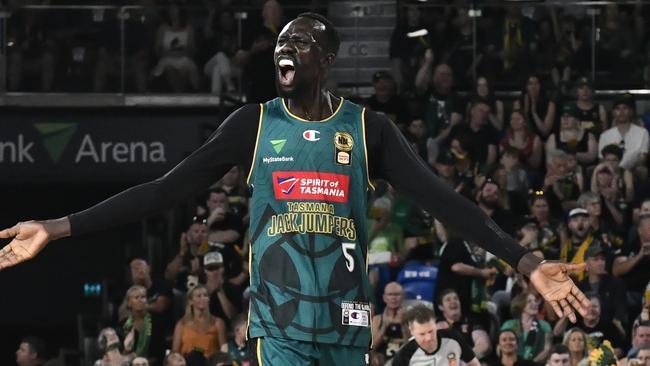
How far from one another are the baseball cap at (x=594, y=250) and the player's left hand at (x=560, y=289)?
28.1 feet

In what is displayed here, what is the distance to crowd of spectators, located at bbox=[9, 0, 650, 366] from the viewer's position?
1302 centimetres

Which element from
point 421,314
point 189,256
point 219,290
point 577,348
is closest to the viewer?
point 421,314

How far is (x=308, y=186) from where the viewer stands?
5527mm

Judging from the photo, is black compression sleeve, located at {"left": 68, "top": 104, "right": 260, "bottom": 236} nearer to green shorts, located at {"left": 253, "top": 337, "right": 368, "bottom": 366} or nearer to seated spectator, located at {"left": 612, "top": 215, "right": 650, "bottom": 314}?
green shorts, located at {"left": 253, "top": 337, "right": 368, "bottom": 366}

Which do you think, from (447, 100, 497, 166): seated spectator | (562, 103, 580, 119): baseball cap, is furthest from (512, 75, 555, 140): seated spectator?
(447, 100, 497, 166): seated spectator

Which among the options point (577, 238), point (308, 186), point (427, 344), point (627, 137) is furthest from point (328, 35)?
point (627, 137)

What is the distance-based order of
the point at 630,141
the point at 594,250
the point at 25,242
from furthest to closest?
1. the point at 630,141
2. the point at 594,250
3. the point at 25,242

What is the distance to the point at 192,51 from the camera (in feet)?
55.9

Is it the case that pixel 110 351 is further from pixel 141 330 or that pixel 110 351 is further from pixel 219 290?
pixel 219 290

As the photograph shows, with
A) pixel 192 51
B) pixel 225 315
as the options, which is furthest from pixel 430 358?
pixel 192 51

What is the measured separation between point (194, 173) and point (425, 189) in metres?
0.84

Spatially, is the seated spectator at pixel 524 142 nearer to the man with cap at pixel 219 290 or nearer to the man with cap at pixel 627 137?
the man with cap at pixel 627 137

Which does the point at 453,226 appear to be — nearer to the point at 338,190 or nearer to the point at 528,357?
the point at 338,190

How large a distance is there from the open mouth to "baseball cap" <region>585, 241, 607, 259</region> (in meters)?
8.37
